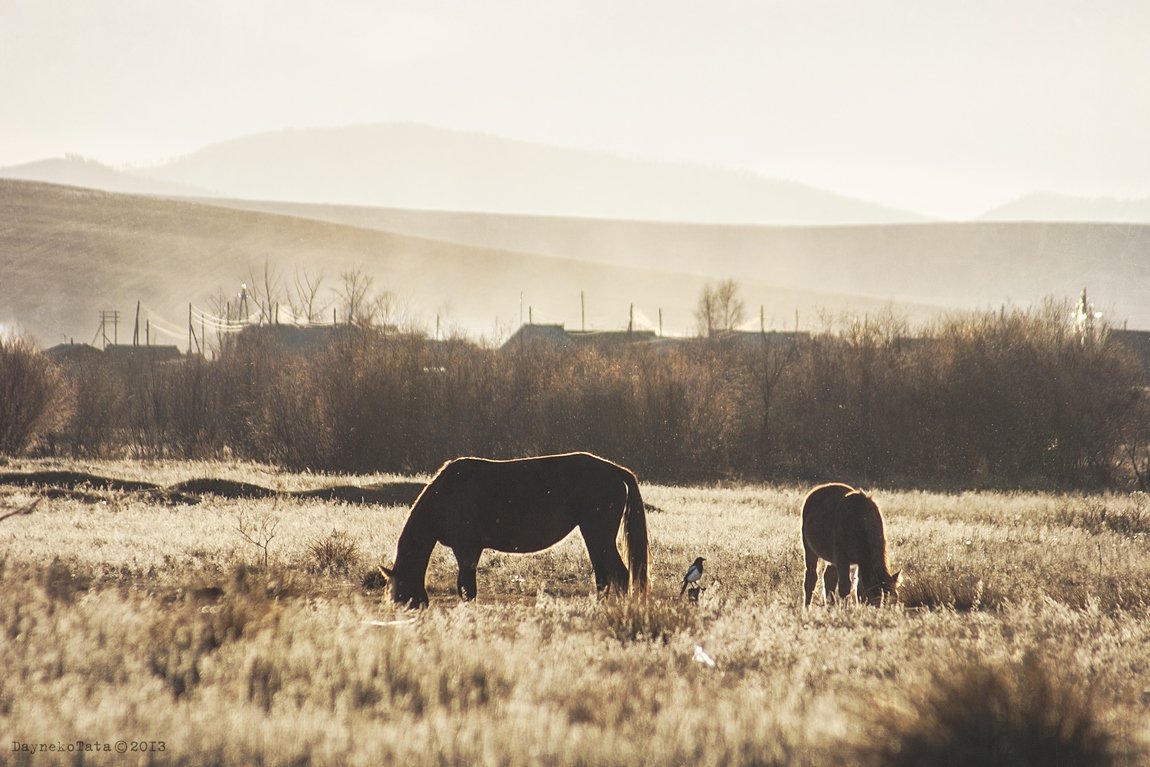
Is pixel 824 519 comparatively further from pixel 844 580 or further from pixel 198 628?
pixel 198 628

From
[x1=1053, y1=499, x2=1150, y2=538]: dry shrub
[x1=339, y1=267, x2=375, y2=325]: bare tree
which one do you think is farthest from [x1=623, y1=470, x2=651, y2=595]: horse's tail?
[x1=339, y1=267, x2=375, y2=325]: bare tree

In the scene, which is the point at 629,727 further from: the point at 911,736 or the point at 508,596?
the point at 508,596

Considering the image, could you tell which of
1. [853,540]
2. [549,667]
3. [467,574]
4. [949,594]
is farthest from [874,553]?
[549,667]

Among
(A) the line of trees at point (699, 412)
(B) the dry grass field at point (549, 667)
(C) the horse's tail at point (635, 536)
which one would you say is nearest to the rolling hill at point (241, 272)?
(A) the line of trees at point (699, 412)

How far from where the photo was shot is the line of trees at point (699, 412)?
4006cm

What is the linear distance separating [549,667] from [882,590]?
5.19 metres

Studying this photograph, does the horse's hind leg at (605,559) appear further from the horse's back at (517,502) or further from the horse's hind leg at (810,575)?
the horse's hind leg at (810,575)

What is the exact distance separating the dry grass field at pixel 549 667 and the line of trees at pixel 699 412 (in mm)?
23697

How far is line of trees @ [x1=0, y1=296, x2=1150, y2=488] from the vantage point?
4006 cm

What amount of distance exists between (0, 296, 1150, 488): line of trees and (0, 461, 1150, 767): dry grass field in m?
23.7

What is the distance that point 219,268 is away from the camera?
13850 centimetres

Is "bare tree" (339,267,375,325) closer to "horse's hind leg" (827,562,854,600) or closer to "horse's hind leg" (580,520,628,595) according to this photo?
"horse's hind leg" (827,562,854,600)

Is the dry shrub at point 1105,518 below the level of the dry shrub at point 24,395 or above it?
below

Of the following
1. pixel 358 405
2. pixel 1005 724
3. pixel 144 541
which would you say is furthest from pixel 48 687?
pixel 358 405
